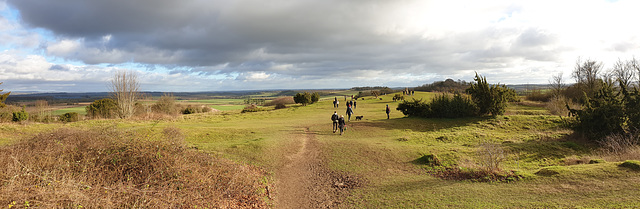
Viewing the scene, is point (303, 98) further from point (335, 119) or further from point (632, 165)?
point (632, 165)

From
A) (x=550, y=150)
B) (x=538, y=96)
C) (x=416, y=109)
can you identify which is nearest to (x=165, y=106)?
(x=416, y=109)

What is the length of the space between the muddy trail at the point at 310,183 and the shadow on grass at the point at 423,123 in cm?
1122

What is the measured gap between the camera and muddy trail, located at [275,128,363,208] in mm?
8352

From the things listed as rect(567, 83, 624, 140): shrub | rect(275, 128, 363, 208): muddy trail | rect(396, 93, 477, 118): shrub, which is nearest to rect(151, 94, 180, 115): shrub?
rect(396, 93, 477, 118): shrub

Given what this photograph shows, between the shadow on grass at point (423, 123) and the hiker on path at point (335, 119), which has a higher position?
the hiker on path at point (335, 119)

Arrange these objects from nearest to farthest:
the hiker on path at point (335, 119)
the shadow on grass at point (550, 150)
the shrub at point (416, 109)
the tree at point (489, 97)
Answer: the shadow on grass at point (550, 150)
the hiker on path at point (335, 119)
the tree at point (489, 97)
the shrub at point (416, 109)

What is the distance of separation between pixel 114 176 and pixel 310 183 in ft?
18.9

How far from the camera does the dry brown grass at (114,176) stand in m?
5.24

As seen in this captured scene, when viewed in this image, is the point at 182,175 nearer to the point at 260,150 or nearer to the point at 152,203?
the point at 152,203

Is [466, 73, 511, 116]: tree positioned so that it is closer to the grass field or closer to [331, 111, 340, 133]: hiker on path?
the grass field

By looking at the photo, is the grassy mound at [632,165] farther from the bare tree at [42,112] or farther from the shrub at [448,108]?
the bare tree at [42,112]

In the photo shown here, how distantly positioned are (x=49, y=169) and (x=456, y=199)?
10.1 metres

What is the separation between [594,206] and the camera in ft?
20.5

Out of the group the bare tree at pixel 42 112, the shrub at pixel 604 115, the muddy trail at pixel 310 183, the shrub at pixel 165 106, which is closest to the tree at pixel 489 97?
the shrub at pixel 604 115
